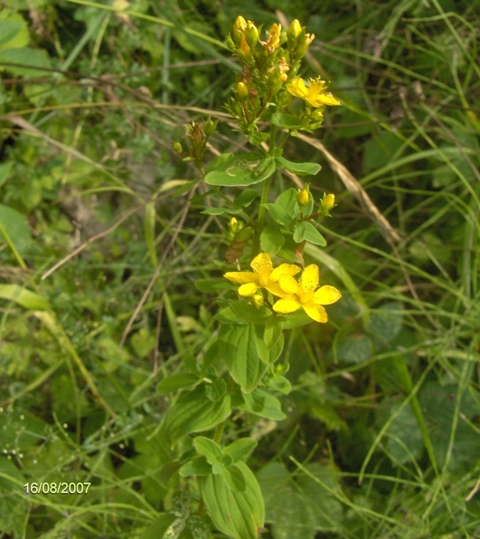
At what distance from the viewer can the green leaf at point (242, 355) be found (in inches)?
34.7

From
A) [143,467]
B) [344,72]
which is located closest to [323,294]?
[143,467]

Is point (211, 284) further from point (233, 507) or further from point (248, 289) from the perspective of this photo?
point (233, 507)

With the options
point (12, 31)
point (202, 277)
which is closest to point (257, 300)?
point (202, 277)

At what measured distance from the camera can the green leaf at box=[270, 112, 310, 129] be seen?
0.86 meters

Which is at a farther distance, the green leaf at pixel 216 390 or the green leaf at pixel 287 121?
the green leaf at pixel 216 390

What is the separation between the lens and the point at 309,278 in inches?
34.0

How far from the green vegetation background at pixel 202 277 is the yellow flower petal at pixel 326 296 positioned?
490 mm

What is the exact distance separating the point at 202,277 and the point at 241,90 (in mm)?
1028

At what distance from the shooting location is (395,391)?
1613mm

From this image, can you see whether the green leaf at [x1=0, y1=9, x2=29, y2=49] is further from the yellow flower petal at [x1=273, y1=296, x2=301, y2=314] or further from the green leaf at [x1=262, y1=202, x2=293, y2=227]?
the yellow flower petal at [x1=273, y1=296, x2=301, y2=314]

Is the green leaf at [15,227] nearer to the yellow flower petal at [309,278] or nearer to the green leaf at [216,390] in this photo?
the green leaf at [216,390]

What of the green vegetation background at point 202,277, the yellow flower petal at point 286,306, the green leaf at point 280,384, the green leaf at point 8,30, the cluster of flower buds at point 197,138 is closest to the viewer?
the yellow flower petal at point 286,306

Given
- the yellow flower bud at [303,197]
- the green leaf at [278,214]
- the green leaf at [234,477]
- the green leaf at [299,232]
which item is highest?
Result: the yellow flower bud at [303,197]

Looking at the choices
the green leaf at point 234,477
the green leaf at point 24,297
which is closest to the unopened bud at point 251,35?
the green leaf at point 234,477
